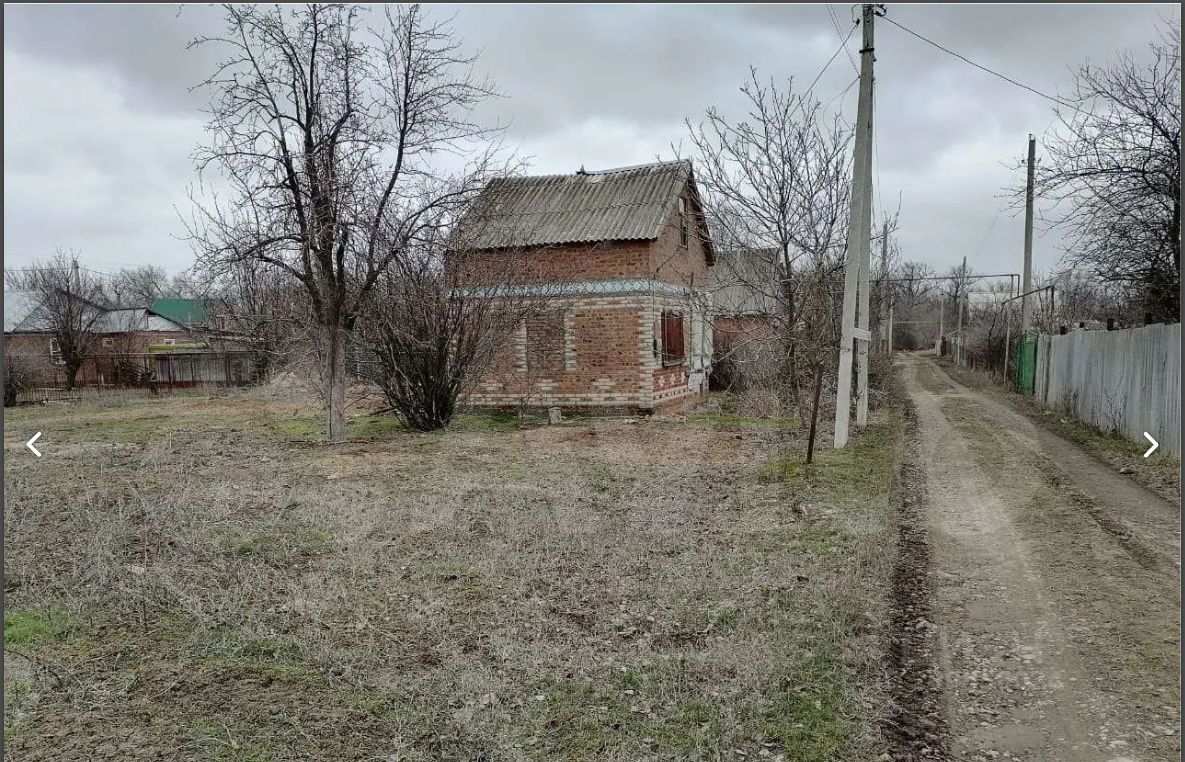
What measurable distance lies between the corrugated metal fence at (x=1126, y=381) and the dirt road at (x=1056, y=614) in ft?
5.19

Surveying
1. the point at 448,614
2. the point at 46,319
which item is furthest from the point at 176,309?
the point at 448,614

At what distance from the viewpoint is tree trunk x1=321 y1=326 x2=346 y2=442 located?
12.9 m

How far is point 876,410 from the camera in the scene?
17.1 m

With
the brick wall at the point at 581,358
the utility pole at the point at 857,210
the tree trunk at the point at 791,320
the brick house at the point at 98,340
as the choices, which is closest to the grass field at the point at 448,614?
the utility pole at the point at 857,210

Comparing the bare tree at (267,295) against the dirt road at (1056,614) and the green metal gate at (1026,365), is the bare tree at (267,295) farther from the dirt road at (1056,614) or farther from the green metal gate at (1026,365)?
the green metal gate at (1026,365)

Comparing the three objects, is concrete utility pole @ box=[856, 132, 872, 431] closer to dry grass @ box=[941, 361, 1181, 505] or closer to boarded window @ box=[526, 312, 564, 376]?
dry grass @ box=[941, 361, 1181, 505]

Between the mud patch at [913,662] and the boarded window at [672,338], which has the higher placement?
the boarded window at [672,338]

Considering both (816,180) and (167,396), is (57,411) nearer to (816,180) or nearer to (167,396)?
(167,396)

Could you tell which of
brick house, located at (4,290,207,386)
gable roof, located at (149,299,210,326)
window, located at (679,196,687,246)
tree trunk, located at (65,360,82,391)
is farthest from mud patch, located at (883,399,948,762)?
gable roof, located at (149,299,210,326)

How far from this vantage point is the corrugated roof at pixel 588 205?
17106 mm

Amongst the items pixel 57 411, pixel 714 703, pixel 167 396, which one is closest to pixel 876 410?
pixel 714 703

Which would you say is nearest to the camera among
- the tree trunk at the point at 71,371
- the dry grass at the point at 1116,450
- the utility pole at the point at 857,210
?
the dry grass at the point at 1116,450

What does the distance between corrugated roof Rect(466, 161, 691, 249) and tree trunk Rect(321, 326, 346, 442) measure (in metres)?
4.05

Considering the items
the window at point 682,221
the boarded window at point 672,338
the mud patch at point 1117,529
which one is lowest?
the mud patch at point 1117,529
